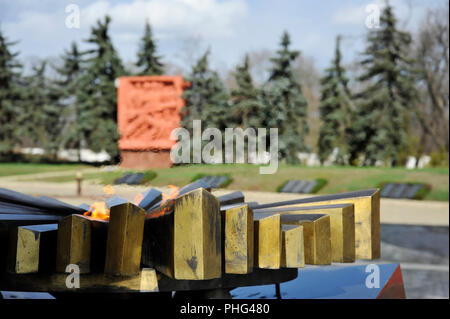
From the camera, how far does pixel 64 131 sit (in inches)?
968

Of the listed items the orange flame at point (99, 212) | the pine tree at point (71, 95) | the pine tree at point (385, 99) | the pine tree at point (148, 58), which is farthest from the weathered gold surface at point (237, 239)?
the pine tree at point (385, 99)

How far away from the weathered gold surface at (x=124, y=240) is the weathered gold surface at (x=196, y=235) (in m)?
0.11

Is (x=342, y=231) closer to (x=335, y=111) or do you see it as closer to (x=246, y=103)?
(x=246, y=103)

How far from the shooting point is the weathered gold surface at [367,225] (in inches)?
55.5

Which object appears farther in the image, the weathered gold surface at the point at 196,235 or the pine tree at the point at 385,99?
the pine tree at the point at 385,99

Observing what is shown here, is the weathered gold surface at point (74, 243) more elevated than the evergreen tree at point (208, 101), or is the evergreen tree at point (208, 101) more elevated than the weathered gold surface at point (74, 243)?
the evergreen tree at point (208, 101)

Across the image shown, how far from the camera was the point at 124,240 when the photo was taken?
1.20 meters

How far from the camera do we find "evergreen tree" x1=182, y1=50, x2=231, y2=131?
9.20m

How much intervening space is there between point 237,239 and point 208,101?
11347 mm

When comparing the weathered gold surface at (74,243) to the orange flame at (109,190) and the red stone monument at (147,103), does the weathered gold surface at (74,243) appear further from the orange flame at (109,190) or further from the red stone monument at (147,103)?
the red stone monument at (147,103)

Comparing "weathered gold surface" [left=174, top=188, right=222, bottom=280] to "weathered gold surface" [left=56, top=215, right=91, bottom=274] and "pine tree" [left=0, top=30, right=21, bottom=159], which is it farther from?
"pine tree" [left=0, top=30, right=21, bottom=159]

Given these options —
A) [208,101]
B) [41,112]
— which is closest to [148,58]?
[208,101]

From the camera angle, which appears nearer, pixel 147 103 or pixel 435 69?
pixel 147 103

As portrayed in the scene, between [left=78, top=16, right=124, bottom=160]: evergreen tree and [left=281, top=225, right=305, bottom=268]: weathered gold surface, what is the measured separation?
10164 millimetres
